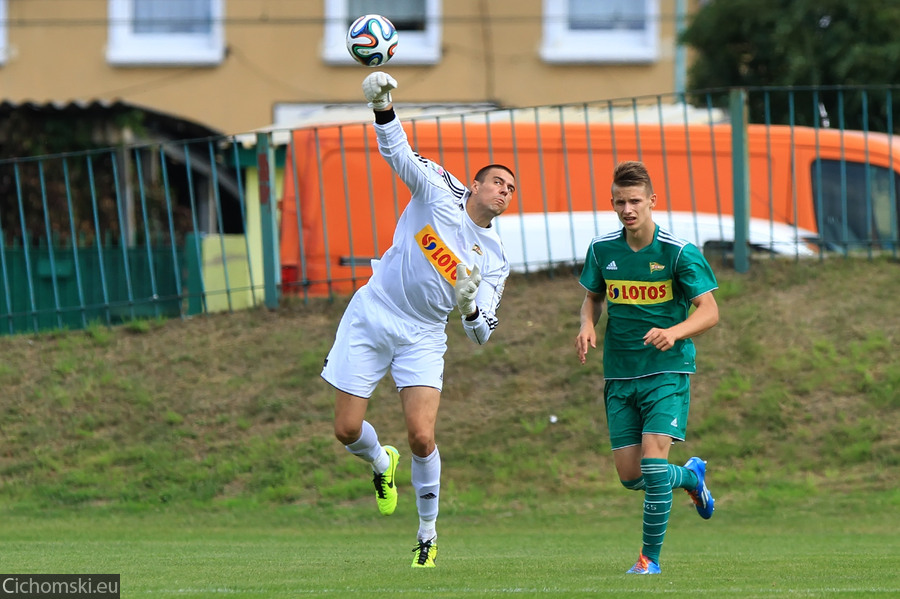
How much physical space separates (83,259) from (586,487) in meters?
6.62

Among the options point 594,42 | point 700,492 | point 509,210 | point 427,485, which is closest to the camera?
point 700,492

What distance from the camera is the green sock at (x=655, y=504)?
24.6 feet

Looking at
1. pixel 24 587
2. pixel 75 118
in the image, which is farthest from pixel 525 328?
pixel 75 118

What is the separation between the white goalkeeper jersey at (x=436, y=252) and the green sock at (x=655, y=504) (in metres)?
1.21

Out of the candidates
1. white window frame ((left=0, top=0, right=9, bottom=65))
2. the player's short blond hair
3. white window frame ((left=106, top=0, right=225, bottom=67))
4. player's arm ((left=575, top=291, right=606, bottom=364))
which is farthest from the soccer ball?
white window frame ((left=0, top=0, right=9, bottom=65))

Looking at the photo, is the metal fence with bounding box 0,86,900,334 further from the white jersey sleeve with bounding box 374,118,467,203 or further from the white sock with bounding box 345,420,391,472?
the white jersey sleeve with bounding box 374,118,467,203

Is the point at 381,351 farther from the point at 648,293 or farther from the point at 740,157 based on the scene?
the point at 740,157

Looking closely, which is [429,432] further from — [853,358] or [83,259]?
[83,259]

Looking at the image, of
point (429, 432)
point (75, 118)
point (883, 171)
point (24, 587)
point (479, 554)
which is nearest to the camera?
point (24, 587)

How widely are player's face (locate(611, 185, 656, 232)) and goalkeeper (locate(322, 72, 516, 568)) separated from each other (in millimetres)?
720

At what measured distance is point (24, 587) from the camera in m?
6.85

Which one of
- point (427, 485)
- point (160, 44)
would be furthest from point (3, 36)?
point (427, 485)

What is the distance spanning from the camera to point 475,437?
42.1 feet

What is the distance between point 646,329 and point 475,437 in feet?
17.3
